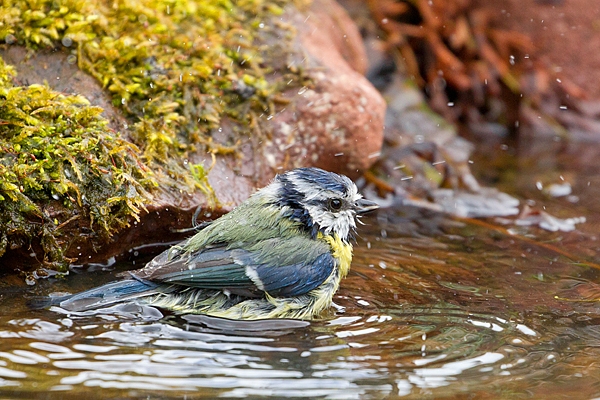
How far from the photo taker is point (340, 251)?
4207mm

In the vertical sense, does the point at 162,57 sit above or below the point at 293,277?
above

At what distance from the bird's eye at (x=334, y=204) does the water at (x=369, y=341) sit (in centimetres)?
50

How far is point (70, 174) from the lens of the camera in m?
4.15

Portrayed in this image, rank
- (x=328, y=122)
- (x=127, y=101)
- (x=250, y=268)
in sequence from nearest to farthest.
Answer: (x=250, y=268), (x=127, y=101), (x=328, y=122)

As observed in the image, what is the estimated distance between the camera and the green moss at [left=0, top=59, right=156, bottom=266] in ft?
13.1

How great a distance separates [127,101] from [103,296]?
4.91 feet

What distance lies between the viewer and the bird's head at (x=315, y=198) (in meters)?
4.20

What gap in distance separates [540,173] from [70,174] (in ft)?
15.4

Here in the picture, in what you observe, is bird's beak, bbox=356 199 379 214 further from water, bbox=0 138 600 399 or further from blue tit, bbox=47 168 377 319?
water, bbox=0 138 600 399

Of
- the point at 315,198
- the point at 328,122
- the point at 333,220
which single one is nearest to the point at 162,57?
the point at 328,122

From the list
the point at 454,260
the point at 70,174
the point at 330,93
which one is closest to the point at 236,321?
the point at 70,174

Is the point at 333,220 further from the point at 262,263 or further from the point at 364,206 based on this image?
the point at 262,263

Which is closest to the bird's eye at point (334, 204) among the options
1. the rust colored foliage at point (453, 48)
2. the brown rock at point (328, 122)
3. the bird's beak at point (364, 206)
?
the bird's beak at point (364, 206)

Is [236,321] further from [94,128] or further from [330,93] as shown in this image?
[330,93]
